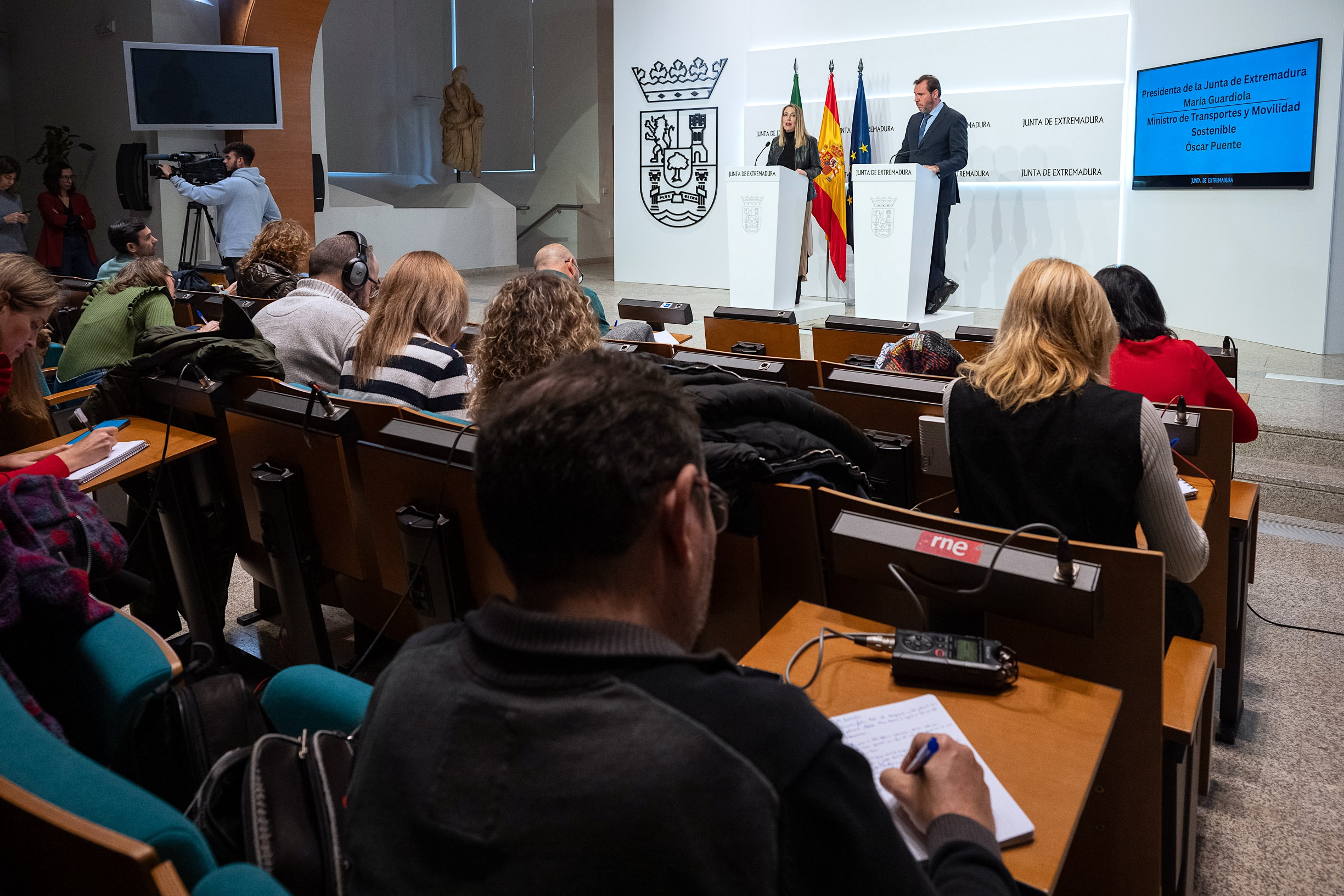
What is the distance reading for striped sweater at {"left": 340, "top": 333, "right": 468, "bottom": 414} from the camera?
2584 mm

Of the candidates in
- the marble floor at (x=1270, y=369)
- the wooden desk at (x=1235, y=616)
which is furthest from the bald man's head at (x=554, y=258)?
the wooden desk at (x=1235, y=616)

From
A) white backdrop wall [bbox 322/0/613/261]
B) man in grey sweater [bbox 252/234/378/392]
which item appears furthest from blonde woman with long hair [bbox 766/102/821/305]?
white backdrop wall [bbox 322/0/613/261]

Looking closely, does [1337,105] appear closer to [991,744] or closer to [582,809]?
[991,744]

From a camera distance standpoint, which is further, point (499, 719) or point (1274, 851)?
point (1274, 851)

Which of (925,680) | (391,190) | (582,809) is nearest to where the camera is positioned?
(582,809)

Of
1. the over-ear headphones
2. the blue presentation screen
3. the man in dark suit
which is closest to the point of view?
the over-ear headphones

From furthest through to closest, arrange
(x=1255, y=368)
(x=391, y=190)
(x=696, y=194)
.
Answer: (x=391, y=190) < (x=696, y=194) < (x=1255, y=368)

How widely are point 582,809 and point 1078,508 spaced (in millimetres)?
1472

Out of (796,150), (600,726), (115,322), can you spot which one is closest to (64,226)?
(115,322)

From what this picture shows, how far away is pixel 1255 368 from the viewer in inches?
232

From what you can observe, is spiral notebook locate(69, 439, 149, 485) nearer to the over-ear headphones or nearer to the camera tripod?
the over-ear headphones

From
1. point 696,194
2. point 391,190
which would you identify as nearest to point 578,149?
point 391,190

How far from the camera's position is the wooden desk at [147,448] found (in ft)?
7.44

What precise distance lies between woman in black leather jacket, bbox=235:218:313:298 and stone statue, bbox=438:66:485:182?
9489 millimetres
